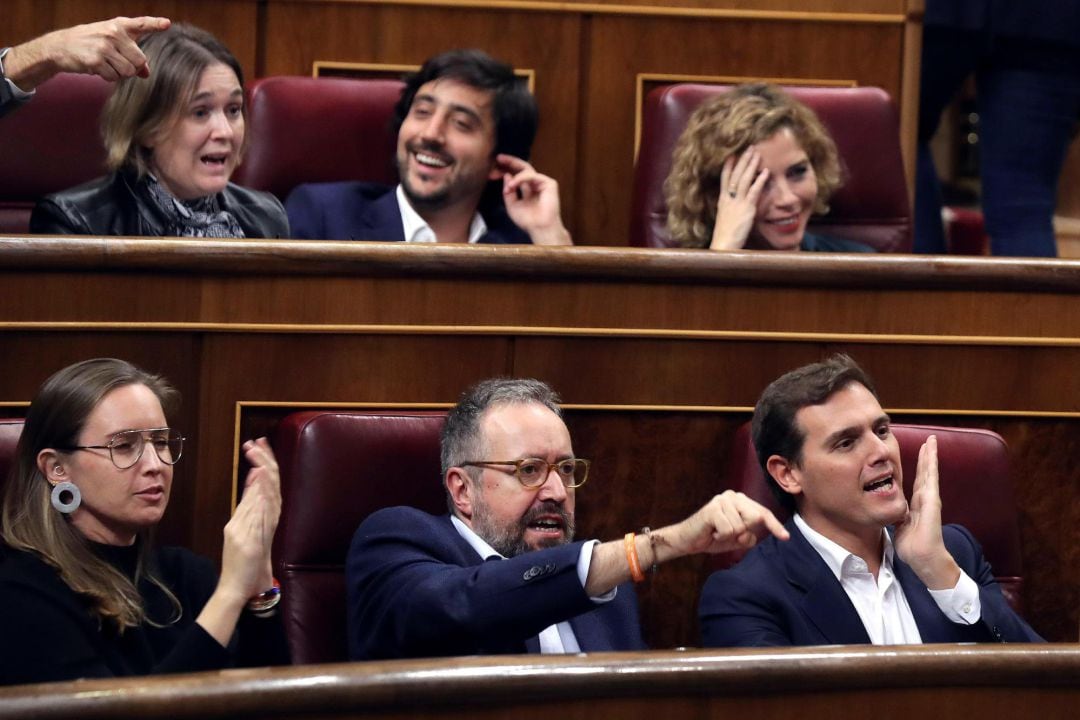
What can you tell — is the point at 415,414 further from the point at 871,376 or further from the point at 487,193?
the point at 487,193

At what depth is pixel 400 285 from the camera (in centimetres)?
94

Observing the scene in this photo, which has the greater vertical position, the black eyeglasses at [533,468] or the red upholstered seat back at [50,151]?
the red upholstered seat back at [50,151]

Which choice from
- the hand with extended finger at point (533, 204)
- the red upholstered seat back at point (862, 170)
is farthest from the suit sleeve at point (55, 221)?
the red upholstered seat back at point (862, 170)

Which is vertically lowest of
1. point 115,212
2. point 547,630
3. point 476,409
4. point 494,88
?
point 547,630

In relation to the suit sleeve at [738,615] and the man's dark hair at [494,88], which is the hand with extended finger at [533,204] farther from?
the suit sleeve at [738,615]

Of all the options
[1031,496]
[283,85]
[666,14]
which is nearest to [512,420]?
[1031,496]

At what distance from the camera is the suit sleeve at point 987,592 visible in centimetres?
89

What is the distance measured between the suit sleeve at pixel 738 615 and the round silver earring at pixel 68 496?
319mm

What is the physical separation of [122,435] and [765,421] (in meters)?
0.34

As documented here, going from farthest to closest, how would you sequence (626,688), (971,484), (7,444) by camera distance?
1. (971,484)
2. (7,444)
3. (626,688)

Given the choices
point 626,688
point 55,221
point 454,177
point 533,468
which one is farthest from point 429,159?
point 626,688

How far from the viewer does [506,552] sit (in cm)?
87

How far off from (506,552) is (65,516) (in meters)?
0.22

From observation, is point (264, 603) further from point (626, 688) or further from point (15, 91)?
point (15, 91)
